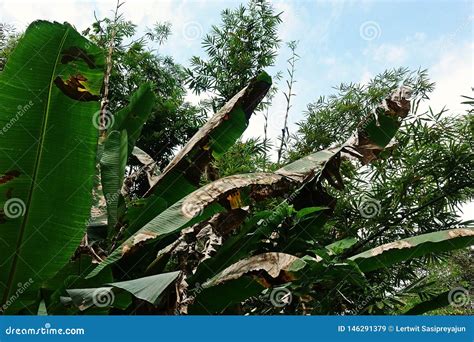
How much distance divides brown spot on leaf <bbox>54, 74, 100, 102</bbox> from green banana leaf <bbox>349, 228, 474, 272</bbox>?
1.44m

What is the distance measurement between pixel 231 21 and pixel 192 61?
60cm

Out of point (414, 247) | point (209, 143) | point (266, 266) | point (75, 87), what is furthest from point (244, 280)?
point (75, 87)

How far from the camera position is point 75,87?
7.33 feet

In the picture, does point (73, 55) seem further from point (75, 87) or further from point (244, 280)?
point (244, 280)

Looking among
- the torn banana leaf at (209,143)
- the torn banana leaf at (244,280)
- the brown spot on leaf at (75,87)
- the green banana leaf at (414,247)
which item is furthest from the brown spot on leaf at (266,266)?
the brown spot on leaf at (75,87)

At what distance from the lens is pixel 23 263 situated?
226cm

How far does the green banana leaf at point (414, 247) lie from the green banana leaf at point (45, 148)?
52.8 inches

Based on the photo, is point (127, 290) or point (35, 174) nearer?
point (127, 290)

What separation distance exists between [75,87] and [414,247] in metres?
1.74

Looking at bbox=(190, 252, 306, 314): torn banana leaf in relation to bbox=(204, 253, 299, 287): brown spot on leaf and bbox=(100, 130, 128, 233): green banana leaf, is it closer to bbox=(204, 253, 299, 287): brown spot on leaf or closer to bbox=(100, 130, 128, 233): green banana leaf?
bbox=(204, 253, 299, 287): brown spot on leaf

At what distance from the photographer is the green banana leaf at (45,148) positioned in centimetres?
217

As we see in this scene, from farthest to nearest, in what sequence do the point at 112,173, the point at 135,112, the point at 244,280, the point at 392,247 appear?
the point at 135,112 < the point at 112,173 < the point at 392,247 < the point at 244,280

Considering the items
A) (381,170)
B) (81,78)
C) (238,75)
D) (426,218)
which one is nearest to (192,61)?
(238,75)

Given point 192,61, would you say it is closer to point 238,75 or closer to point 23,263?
point 238,75
